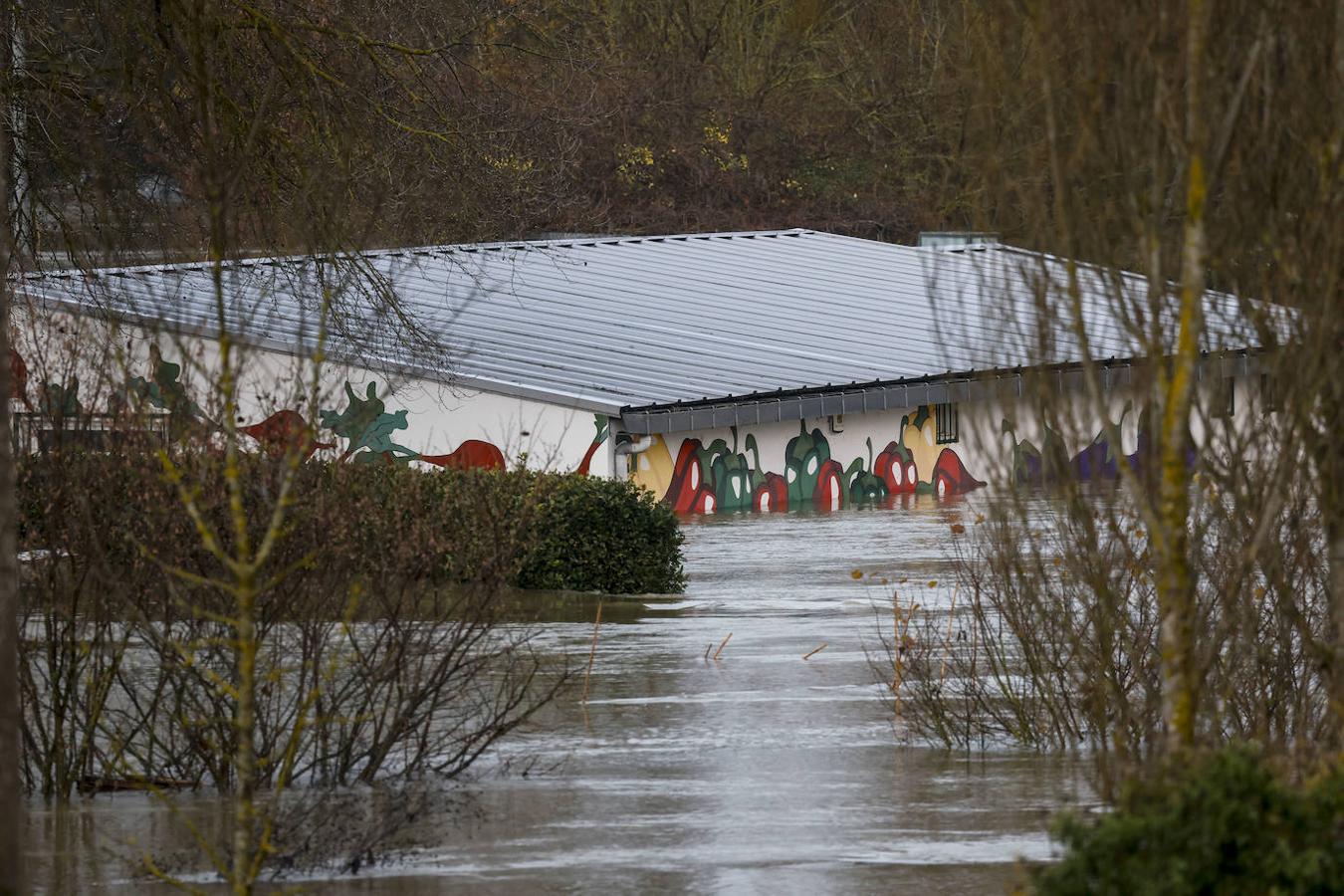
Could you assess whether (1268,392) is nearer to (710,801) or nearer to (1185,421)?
(1185,421)

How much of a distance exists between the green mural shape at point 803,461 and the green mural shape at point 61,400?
19789 mm

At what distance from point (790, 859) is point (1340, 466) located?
9.03ft

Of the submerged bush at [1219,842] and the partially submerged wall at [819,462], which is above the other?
the partially submerged wall at [819,462]

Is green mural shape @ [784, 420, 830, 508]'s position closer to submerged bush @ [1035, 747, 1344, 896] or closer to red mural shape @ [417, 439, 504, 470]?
red mural shape @ [417, 439, 504, 470]

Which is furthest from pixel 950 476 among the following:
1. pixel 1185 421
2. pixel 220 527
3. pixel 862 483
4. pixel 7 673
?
pixel 7 673

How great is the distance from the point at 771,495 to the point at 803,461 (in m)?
0.67

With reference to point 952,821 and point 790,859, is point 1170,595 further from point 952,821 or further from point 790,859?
point 952,821

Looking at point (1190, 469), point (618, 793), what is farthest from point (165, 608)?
point (1190, 469)

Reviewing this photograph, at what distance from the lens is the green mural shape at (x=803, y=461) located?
28734mm

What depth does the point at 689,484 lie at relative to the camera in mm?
27344

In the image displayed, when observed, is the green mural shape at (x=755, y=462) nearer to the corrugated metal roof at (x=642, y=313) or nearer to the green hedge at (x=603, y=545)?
the corrugated metal roof at (x=642, y=313)

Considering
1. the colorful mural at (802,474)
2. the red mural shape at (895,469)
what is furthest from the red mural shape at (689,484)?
the red mural shape at (895,469)

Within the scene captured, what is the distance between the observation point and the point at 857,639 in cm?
1551

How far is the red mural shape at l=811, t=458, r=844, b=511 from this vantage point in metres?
29.1
